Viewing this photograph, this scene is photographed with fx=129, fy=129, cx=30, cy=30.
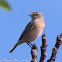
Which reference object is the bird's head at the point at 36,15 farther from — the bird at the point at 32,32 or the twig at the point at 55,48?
the twig at the point at 55,48

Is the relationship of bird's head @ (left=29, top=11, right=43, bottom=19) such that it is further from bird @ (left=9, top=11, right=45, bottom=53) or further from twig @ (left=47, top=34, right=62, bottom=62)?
twig @ (left=47, top=34, right=62, bottom=62)

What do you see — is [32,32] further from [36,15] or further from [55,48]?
[55,48]

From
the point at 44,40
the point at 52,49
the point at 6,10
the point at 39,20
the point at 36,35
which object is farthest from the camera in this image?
the point at 39,20

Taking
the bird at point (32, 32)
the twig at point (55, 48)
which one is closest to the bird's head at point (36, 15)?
the bird at point (32, 32)

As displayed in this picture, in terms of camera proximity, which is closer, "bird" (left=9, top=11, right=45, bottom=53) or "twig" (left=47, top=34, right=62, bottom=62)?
"twig" (left=47, top=34, right=62, bottom=62)

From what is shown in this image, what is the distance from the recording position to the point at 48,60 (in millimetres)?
1588

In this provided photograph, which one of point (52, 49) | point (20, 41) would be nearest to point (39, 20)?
point (20, 41)

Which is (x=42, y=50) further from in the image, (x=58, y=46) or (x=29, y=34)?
(x=29, y=34)

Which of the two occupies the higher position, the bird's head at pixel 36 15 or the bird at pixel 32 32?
the bird's head at pixel 36 15

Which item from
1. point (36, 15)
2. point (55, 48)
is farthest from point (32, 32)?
point (55, 48)

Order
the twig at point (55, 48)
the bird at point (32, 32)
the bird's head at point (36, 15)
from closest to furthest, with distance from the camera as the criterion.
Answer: the twig at point (55, 48)
the bird at point (32, 32)
the bird's head at point (36, 15)

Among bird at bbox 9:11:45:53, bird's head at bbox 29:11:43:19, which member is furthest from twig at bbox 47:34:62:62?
bird's head at bbox 29:11:43:19

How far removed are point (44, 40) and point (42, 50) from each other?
12 centimetres

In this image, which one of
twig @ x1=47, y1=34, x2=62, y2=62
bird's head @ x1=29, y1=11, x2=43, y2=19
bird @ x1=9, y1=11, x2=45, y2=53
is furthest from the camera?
bird's head @ x1=29, y1=11, x2=43, y2=19
